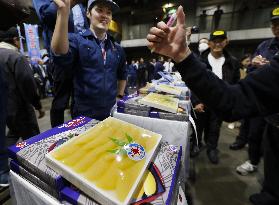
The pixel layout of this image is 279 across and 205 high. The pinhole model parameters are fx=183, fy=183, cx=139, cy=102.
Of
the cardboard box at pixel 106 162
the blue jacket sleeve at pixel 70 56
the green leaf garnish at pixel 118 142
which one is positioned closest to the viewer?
the cardboard box at pixel 106 162

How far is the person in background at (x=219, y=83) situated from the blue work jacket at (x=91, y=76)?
61 centimetres

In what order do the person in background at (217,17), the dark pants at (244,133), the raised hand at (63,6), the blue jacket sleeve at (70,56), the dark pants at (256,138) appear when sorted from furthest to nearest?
the person in background at (217,17)
the dark pants at (244,133)
the dark pants at (256,138)
the blue jacket sleeve at (70,56)
the raised hand at (63,6)

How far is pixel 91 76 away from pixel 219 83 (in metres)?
0.81

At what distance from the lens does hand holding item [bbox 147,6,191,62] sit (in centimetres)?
66

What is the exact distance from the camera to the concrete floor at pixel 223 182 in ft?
5.45

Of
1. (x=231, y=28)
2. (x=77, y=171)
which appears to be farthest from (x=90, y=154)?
(x=231, y=28)

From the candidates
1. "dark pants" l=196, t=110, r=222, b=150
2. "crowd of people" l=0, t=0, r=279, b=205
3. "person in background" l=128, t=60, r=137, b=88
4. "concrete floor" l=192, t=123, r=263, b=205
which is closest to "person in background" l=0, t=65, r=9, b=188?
"crowd of people" l=0, t=0, r=279, b=205

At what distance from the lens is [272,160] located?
3.79ft

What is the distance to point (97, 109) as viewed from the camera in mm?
1254

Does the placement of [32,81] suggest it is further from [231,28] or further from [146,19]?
[146,19]

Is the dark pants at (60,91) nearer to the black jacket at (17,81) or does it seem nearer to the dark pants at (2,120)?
the dark pants at (2,120)

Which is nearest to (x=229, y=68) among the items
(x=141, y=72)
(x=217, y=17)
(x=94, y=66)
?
(x=94, y=66)

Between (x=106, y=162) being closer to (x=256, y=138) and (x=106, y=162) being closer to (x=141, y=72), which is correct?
(x=256, y=138)

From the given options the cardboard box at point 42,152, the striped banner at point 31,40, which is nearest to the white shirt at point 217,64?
the cardboard box at point 42,152
